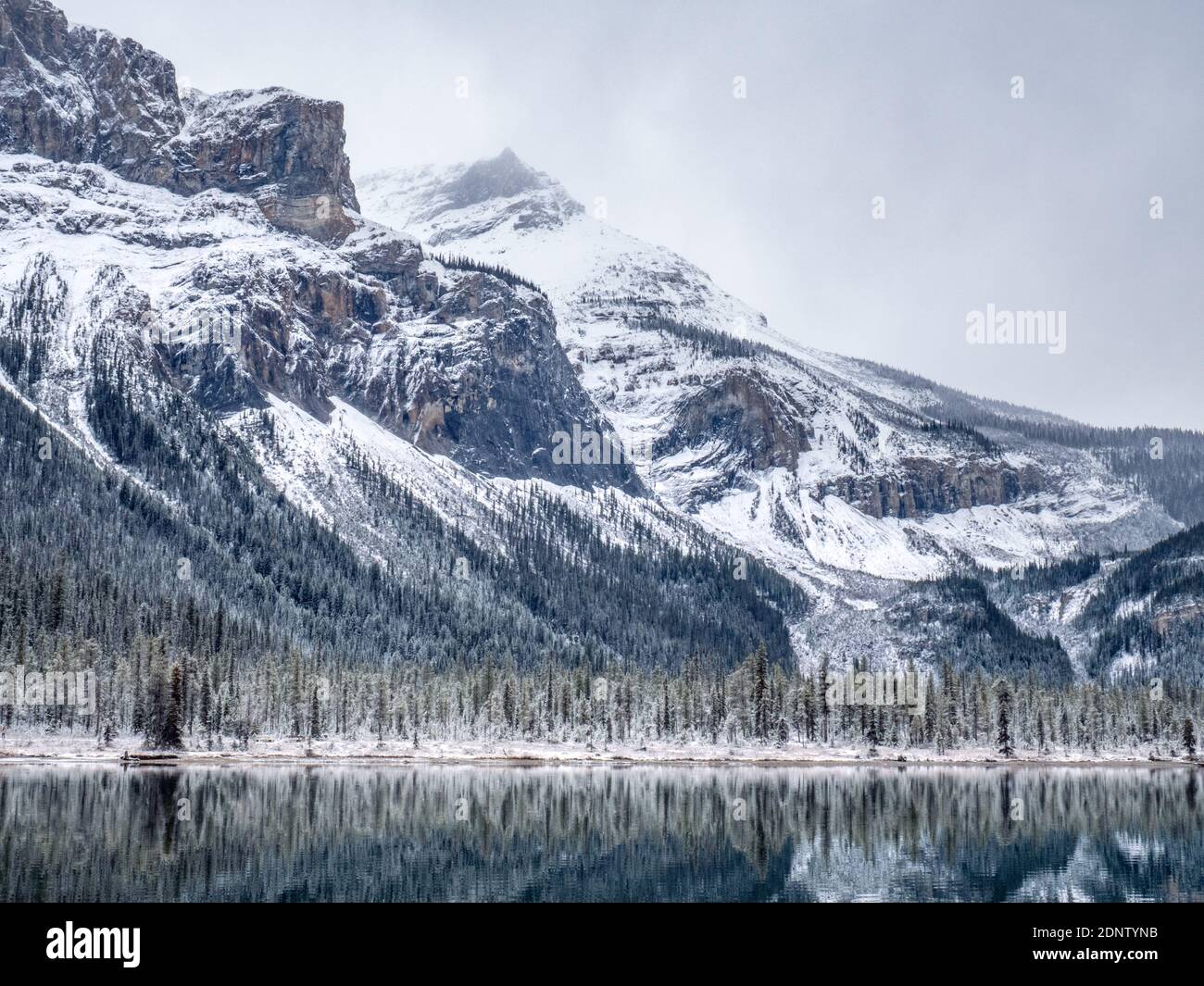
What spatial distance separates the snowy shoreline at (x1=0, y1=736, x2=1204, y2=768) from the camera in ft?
411

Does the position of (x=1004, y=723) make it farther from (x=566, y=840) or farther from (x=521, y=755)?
(x=566, y=840)

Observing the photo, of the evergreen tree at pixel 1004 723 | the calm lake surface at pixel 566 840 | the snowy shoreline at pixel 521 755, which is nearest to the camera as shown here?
the calm lake surface at pixel 566 840

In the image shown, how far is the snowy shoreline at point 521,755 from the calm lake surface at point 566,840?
14.6 meters

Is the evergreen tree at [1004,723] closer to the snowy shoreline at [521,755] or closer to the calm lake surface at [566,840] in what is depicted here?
the snowy shoreline at [521,755]

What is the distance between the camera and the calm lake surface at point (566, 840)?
50.0m

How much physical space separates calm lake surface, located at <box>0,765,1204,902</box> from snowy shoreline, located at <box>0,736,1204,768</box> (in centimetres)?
1462

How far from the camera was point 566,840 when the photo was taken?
66.6m

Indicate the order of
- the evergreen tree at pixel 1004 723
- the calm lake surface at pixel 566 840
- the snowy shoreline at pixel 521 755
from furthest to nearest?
the evergreen tree at pixel 1004 723 → the snowy shoreline at pixel 521 755 → the calm lake surface at pixel 566 840

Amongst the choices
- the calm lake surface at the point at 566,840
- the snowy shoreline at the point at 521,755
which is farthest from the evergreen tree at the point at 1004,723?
the calm lake surface at the point at 566,840

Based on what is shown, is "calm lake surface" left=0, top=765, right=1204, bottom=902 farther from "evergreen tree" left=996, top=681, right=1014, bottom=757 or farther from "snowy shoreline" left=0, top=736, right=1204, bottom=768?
"evergreen tree" left=996, top=681, right=1014, bottom=757

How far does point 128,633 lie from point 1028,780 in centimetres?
11870

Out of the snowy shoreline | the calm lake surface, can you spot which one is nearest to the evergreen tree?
the snowy shoreline
